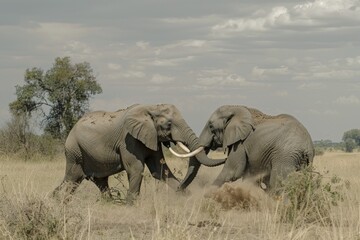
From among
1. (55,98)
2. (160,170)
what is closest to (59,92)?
(55,98)

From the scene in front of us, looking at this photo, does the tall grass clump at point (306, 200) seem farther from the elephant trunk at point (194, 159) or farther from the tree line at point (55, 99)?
the tree line at point (55, 99)

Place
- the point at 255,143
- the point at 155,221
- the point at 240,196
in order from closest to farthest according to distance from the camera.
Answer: the point at 155,221 → the point at 240,196 → the point at 255,143

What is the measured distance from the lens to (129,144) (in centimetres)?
1498

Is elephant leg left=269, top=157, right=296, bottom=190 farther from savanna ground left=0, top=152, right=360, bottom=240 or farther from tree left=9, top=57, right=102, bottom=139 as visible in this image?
tree left=9, top=57, right=102, bottom=139

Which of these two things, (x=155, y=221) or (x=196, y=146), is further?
(x=196, y=146)

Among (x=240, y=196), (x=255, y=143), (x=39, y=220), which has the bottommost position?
(x=240, y=196)

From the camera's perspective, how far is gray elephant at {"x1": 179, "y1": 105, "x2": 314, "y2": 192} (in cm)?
1391

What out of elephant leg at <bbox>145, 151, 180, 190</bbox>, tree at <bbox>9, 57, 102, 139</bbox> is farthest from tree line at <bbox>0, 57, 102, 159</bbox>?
elephant leg at <bbox>145, 151, 180, 190</bbox>

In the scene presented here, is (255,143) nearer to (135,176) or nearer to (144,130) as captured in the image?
(144,130)

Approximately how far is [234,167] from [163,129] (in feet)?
4.73

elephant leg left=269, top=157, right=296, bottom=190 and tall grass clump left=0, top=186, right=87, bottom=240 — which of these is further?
elephant leg left=269, top=157, right=296, bottom=190

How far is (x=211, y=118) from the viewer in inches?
603

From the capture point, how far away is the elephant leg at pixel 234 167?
47.3 ft

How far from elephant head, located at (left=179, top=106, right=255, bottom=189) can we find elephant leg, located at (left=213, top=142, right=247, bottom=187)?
0.20 metres
